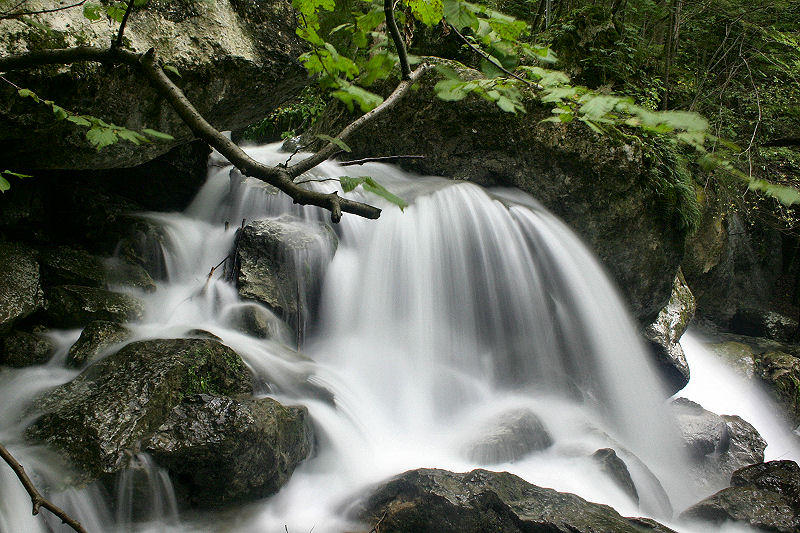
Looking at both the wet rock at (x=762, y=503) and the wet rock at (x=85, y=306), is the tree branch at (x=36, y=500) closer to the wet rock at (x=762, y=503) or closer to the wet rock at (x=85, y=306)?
the wet rock at (x=85, y=306)

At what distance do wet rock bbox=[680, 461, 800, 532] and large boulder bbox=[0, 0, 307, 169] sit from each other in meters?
4.57

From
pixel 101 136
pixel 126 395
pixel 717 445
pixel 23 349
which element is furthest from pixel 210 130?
pixel 717 445

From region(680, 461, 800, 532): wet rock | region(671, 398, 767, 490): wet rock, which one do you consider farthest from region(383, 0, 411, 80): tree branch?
region(671, 398, 767, 490): wet rock

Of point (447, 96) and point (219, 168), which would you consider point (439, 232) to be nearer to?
point (219, 168)

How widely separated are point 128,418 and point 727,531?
3.79 m

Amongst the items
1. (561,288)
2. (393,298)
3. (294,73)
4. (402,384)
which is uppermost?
(294,73)

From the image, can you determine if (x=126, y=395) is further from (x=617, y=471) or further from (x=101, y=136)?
(x=617, y=471)

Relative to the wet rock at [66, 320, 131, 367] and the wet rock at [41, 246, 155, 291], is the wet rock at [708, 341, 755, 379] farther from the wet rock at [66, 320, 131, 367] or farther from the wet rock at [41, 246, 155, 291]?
the wet rock at [66, 320, 131, 367]

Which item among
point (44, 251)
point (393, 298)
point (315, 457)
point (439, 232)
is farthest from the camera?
point (439, 232)

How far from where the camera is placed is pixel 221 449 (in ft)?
8.71

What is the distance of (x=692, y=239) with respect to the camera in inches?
302

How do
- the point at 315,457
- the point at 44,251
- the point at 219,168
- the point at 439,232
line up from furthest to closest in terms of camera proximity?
the point at 219,168, the point at 439,232, the point at 44,251, the point at 315,457

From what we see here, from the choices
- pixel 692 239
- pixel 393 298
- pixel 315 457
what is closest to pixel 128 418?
pixel 315 457

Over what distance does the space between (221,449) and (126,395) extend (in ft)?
2.02
